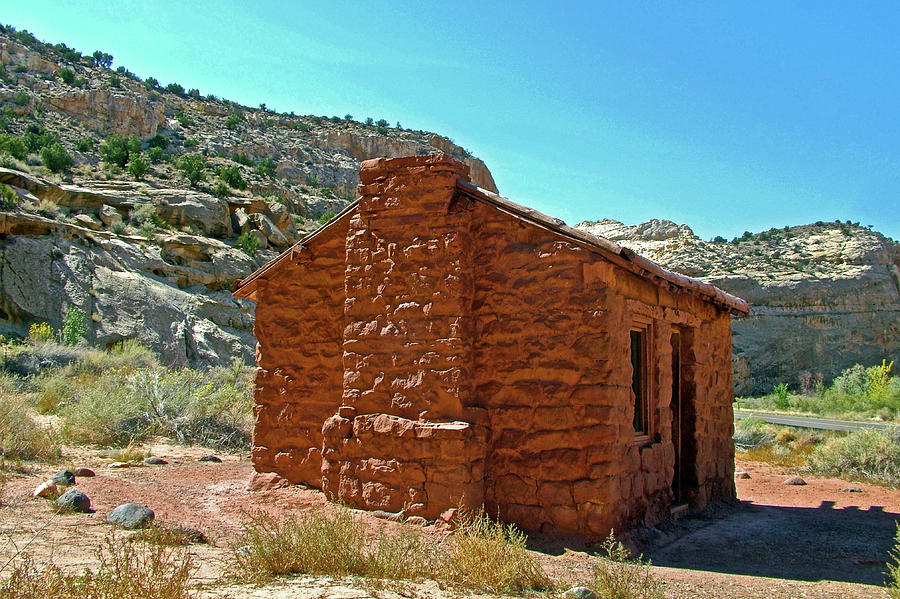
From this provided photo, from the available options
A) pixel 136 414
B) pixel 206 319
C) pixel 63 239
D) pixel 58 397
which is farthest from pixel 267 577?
pixel 63 239

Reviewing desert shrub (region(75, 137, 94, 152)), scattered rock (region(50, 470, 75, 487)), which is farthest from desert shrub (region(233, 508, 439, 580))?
desert shrub (region(75, 137, 94, 152))

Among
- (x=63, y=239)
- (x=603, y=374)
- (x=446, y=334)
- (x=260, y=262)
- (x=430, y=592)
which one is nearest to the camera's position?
(x=430, y=592)

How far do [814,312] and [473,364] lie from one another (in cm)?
3549

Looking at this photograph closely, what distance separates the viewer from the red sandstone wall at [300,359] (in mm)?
7793

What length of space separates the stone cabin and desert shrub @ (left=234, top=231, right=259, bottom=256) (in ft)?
63.3

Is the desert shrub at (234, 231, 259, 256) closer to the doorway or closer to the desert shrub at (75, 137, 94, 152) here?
the desert shrub at (75, 137, 94, 152)

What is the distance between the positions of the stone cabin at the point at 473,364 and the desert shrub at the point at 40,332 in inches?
486

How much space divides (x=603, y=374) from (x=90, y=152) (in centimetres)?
3201

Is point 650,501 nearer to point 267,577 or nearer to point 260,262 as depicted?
point 267,577

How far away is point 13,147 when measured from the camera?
88.2 ft

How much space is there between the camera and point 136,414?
12.2 metres

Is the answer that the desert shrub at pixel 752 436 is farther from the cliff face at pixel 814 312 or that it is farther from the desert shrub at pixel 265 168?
the desert shrub at pixel 265 168

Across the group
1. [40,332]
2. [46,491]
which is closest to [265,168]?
[40,332]

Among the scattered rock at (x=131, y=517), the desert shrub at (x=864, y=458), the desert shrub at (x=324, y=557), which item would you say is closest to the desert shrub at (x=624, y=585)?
the desert shrub at (x=324, y=557)
